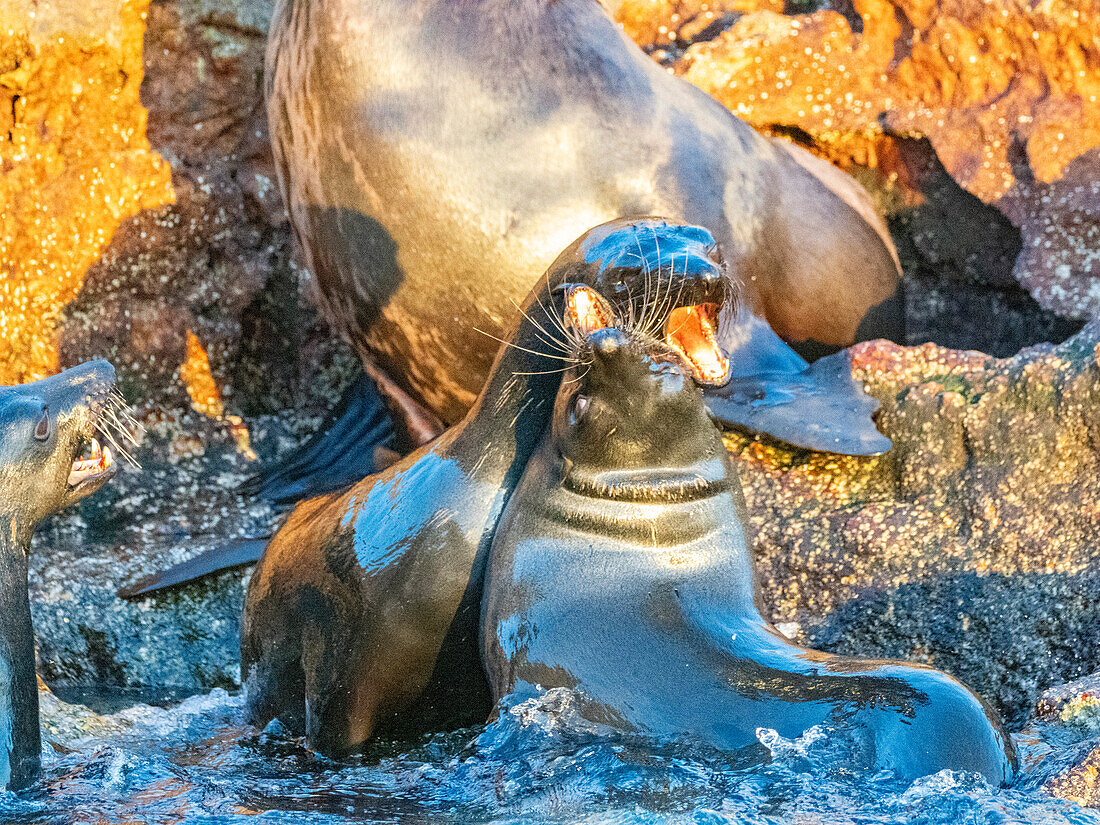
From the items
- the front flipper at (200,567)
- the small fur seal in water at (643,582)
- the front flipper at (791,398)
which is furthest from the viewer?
the front flipper at (200,567)

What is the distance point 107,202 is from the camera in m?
5.19

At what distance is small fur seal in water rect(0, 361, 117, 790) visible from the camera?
10.1 ft

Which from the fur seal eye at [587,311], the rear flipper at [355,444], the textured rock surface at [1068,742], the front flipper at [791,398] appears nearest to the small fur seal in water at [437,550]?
the fur seal eye at [587,311]

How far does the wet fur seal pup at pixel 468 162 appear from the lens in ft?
14.2

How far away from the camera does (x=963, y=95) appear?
539cm

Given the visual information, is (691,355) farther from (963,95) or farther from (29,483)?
(963,95)

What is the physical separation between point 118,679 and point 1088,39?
386 centimetres

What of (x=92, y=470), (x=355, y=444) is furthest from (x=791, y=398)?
(x=92, y=470)

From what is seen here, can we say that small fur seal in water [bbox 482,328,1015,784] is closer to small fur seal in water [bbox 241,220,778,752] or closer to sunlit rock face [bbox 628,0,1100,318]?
small fur seal in water [bbox 241,220,778,752]

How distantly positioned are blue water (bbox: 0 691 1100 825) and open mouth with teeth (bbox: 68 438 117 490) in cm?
63

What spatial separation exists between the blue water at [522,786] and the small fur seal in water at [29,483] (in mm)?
125

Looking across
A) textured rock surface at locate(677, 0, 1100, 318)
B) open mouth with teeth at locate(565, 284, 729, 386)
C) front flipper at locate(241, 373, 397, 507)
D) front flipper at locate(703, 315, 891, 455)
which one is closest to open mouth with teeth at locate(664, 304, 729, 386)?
open mouth with teeth at locate(565, 284, 729, 386)

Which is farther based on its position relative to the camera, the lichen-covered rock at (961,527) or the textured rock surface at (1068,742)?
the lichen-covered rock at (961,527)

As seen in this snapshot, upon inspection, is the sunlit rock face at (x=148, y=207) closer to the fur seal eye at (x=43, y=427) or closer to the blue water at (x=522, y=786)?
the fur seal eye at (x=43, y=427)
